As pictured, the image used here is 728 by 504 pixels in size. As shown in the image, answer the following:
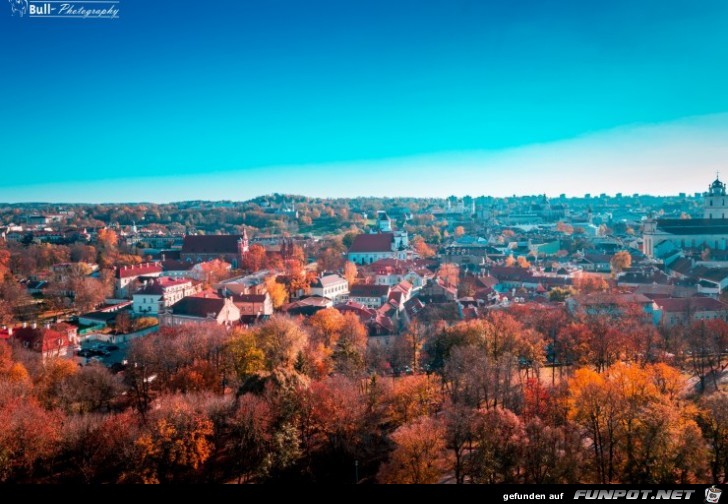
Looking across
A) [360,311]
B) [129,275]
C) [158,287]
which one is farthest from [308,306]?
[129,275]

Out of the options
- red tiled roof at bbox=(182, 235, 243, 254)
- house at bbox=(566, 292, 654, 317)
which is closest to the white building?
house at bbox=(566, 292, 654, 317)

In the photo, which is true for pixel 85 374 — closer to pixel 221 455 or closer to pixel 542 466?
pixel 221 455

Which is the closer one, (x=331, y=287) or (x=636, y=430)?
(x=636, y=430)

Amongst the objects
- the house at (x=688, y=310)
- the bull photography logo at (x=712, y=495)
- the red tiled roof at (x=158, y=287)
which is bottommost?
the house at (x=688, y=310)

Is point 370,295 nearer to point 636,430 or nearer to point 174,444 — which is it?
point 174,444

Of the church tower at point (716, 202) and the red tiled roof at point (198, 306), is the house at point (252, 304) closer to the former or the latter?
the red tiled roof at point (198, 306)

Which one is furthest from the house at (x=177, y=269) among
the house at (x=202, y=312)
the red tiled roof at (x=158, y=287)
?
the house at (x=202, y=312)
